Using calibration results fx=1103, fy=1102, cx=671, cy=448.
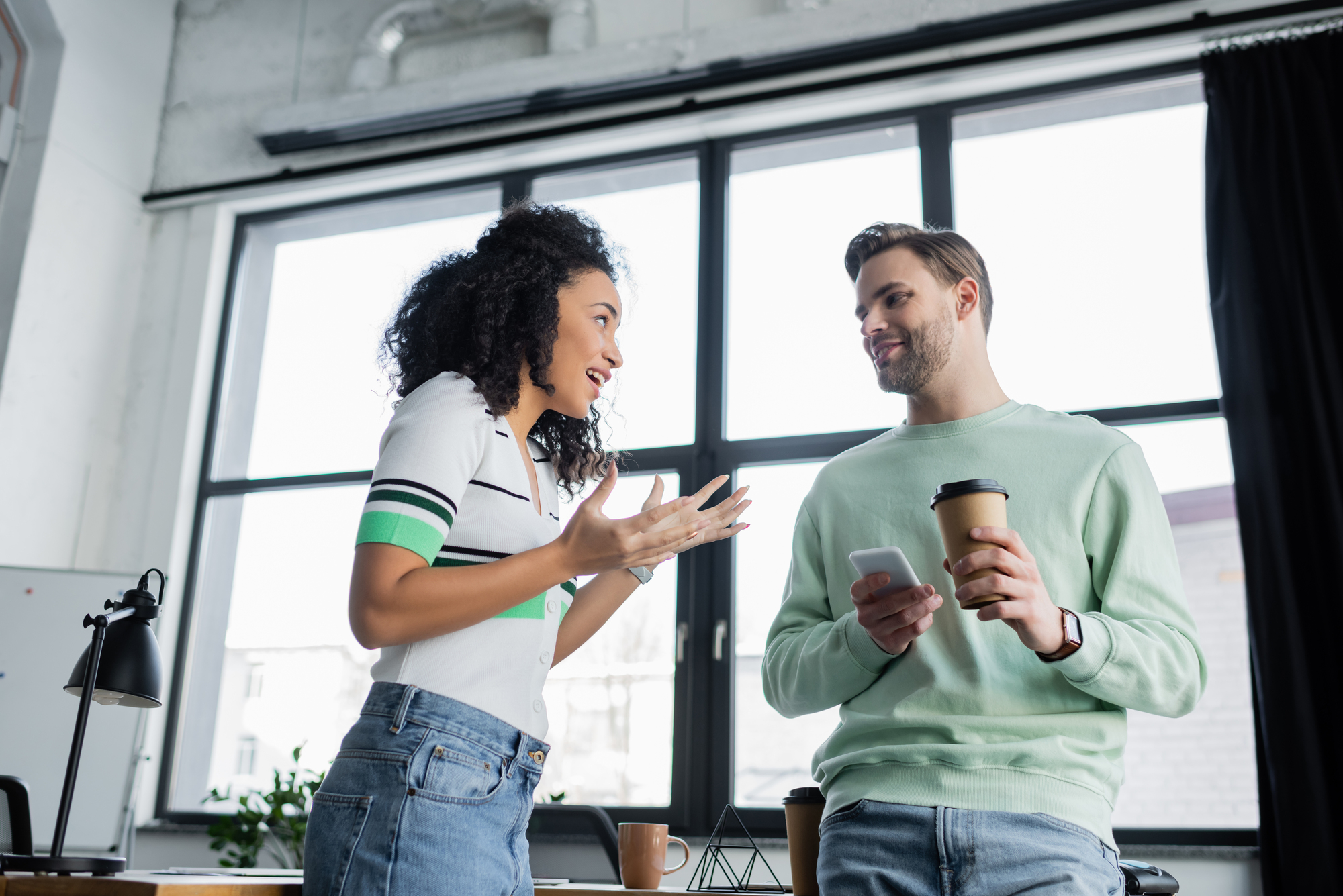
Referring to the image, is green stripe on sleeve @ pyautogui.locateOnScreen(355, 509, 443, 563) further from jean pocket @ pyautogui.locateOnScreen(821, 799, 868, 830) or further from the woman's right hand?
jean pocket @ pyautogui.locateOnScreen(821, 799, 868, 830)

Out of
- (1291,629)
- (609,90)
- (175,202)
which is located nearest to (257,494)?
(175,202)

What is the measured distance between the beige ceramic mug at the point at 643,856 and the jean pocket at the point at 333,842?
1.33 metres

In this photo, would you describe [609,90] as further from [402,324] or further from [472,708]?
[472,708]

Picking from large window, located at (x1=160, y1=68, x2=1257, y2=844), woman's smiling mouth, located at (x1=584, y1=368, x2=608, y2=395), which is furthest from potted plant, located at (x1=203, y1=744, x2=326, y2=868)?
woman's smiling mouth, located at (x1=584, y1=368, x2=608, y2=395)

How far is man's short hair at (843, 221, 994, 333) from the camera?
1869mm

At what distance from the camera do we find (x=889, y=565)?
4.14 feet

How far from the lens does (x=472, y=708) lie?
3.95ft

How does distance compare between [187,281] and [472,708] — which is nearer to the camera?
[472,708]

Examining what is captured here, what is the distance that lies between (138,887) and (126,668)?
2.91 feet

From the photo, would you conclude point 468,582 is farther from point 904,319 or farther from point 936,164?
point 936,164

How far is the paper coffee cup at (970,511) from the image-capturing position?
1.26 metres

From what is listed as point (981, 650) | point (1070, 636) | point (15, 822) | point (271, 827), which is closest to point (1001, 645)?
point (981, 650)

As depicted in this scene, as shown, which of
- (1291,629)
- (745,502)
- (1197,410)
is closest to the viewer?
(745,502)

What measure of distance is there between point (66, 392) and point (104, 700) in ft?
8.25
